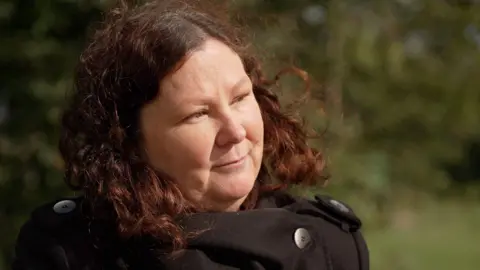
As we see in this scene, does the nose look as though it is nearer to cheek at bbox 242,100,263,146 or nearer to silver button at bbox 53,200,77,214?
cheek at bbox 242,100,263,146

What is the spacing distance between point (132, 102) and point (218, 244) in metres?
0.35

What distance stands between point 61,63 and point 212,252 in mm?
1510

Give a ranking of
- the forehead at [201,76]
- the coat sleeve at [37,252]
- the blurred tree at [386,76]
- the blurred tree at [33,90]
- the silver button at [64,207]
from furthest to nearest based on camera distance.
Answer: the blurred tree at [386,76] < the blurred tree at [33,90] < the silver button at [64,207] < the coat sleeve at [37,252] < the forehead at [201,76]

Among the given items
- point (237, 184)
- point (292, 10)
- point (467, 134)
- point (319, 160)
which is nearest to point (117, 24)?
point (237, 184)

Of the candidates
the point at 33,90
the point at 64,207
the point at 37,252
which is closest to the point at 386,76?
the point at 33,90

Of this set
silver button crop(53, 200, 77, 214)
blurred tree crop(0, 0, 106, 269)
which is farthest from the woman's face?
blurred tree crop(0, 0, 106, 269)

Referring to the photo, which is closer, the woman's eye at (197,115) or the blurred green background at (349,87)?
the woman's eye at (197,115)

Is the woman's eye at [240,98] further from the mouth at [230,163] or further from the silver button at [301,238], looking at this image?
the silver button at [301,238]

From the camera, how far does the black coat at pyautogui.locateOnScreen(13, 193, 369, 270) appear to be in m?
1.65

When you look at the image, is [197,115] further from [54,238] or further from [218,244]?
[54,238]

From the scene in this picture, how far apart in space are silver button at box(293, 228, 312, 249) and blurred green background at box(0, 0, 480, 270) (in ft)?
1.77

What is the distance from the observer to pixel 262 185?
73.6 inches

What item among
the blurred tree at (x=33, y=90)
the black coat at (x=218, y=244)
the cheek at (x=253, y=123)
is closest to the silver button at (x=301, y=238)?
the black coat at (x=218, y=244)

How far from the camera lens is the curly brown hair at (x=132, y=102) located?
1.61m
